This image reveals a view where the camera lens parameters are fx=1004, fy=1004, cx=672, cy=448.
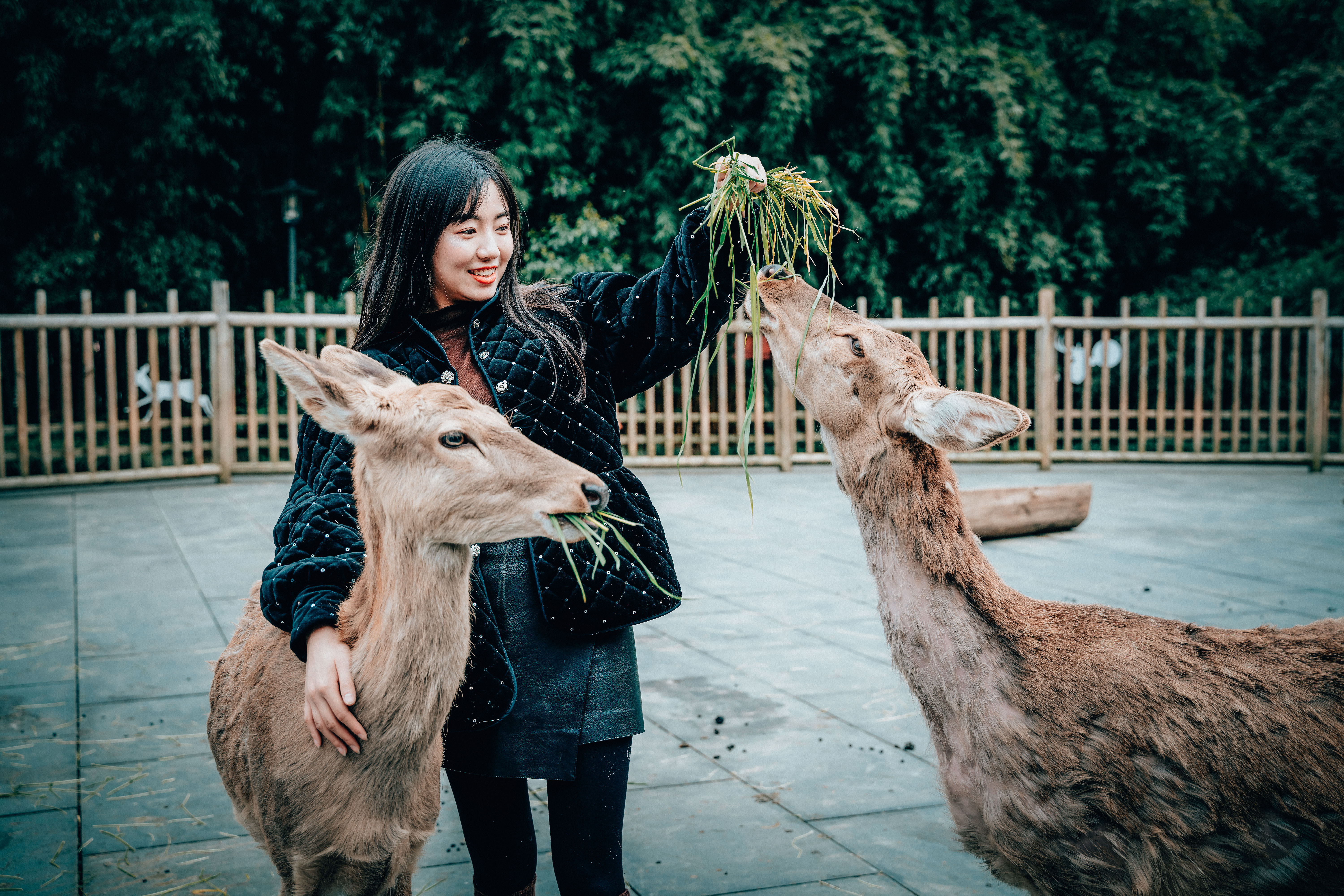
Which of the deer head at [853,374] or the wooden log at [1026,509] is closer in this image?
the deer head at [853,374]

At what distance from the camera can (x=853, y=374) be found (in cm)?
266

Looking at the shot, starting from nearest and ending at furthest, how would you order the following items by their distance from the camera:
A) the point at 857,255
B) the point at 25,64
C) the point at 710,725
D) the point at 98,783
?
the point at 98,783
the point at 710,725
the point at 25,64
the point at 857,255

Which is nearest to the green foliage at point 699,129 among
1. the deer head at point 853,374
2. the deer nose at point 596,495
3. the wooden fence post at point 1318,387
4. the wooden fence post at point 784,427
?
the wooden fence post at point 1318,387

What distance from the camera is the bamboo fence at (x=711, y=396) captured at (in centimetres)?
1110

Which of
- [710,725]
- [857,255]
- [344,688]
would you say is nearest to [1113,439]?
[857,255]

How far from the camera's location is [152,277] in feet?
45.4

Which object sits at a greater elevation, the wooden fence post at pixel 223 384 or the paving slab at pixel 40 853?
the wooden fence post at pixel 223 384

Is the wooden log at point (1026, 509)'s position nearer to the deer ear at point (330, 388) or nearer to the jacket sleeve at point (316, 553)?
the jacket sleeve at point (316, 553)

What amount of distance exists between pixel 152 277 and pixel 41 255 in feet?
4.53

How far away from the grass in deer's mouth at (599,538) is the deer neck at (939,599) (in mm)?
575

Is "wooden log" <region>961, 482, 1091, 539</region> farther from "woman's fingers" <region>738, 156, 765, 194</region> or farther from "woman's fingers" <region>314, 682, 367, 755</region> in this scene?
"woman's fingers" <region>314, 682, 367, 755</region>

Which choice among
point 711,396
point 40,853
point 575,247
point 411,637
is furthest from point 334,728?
point 575,247

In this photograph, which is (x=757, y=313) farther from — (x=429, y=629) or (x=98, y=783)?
(x=98, y=783)

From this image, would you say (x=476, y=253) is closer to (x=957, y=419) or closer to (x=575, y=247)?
(x=957, y=419)
